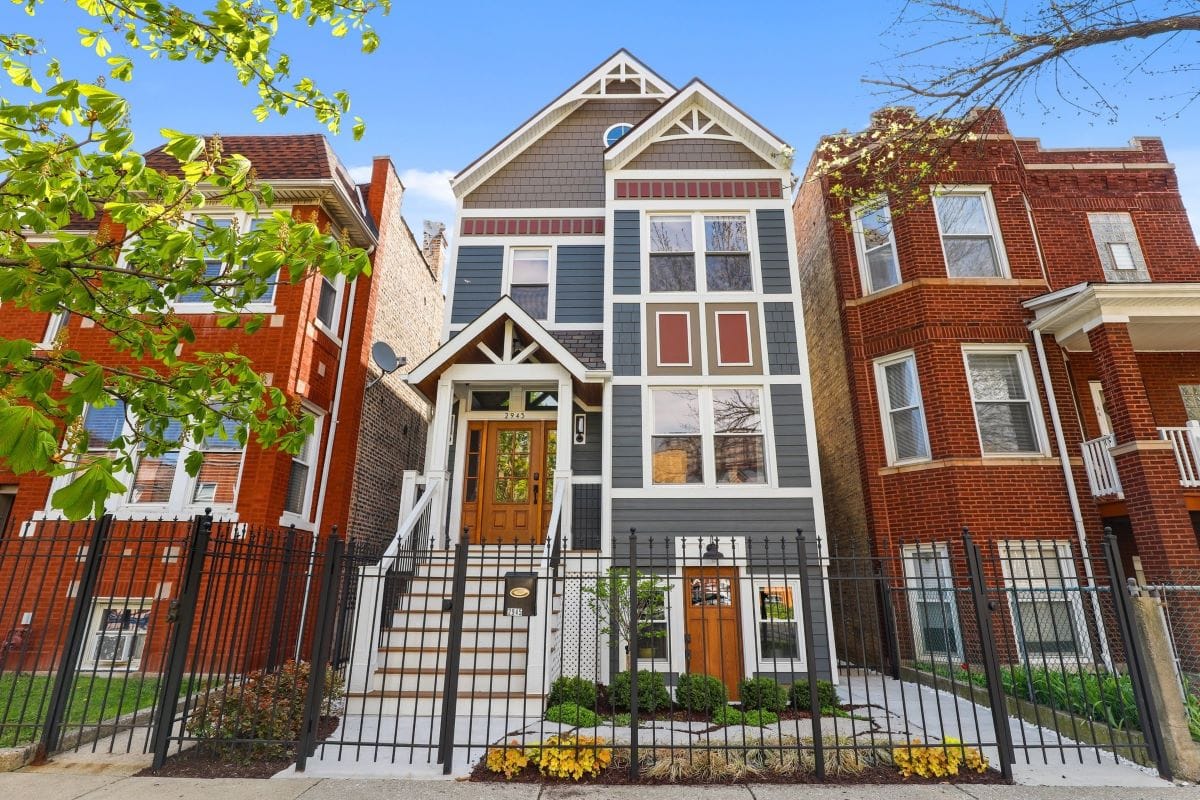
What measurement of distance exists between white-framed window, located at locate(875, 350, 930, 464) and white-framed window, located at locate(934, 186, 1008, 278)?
80.4 inches

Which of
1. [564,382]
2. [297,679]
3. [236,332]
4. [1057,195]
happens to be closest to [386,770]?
[297,679]

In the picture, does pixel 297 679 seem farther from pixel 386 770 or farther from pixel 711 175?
pixel 711 175

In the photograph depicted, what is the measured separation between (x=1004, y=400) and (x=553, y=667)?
29.7 feet

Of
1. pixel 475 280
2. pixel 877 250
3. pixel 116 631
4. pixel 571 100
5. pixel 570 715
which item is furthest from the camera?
pixel 571 100

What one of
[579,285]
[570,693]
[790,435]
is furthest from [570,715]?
[579,285]

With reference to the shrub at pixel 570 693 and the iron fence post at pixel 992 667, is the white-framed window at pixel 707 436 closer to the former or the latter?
the shrub at pixel 570 693

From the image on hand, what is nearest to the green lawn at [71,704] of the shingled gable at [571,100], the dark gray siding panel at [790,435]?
the dark gray siding panel at [790,435]

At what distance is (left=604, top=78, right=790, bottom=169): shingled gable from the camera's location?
1189 centimetres

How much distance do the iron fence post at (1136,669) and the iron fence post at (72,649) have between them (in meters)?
9.06

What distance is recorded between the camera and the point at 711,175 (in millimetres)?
11984

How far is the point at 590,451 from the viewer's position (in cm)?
1084

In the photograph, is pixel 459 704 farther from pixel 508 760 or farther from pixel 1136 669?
pixel 1136 669

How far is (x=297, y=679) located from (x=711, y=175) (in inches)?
423

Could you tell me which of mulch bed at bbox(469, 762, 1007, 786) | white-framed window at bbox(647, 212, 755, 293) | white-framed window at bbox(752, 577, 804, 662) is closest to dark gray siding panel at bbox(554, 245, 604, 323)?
white-framed window at bbox(647, 212, 755, 293)
